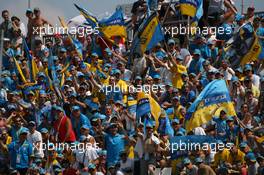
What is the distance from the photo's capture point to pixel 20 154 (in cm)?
3105

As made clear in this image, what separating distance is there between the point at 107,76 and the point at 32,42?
176 inches

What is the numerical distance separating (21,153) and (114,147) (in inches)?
95.3

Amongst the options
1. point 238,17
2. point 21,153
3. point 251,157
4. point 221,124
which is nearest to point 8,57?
point 21,153

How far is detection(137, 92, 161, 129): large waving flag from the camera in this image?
30.4 metres

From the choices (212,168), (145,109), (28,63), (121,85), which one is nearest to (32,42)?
(28,63)

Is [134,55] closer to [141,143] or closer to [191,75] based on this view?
[191,75]

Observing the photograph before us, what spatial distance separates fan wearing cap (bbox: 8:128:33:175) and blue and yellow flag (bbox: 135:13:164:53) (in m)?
4.67

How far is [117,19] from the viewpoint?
120ft

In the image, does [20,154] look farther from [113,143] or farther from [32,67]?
[32,67]

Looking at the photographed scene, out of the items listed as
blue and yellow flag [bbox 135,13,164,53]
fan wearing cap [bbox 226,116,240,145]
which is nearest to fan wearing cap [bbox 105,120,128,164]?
fan wearing cap [bbox 226,116,240,145]

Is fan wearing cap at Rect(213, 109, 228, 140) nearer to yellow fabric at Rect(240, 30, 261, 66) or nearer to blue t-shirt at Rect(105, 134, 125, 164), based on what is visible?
blue t-shirt at Rect(105, 134, 125, 164)

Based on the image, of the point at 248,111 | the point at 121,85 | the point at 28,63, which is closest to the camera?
the point at 248,111

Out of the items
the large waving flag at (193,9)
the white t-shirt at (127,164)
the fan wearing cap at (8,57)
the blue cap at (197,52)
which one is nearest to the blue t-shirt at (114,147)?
the white t-shirt at (127,164)

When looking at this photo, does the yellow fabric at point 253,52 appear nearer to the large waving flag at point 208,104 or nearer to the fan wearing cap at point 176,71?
the fan wearing cap at point 176,71
